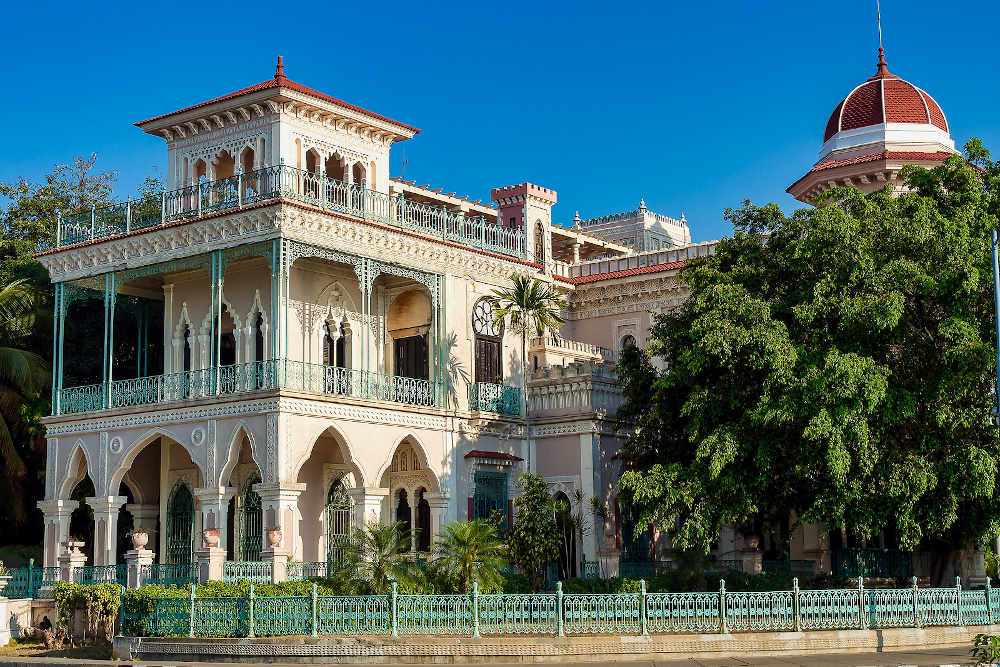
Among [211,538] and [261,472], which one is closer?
[211,538]

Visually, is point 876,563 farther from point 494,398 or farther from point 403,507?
point 403,507

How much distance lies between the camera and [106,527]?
3070cm

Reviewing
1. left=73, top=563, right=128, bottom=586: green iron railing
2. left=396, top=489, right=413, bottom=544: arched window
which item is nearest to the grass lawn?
left=73, top=563, right=128, bottom=586: green iron railing

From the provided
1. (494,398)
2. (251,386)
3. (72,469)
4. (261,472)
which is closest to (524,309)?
(494,398)

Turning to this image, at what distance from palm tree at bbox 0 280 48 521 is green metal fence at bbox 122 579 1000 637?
12.5 meters

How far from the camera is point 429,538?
32.0 meters

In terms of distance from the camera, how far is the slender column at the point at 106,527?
1199 inches

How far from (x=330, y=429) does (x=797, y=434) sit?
9907mm

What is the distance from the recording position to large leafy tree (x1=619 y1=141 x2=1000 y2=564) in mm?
24953

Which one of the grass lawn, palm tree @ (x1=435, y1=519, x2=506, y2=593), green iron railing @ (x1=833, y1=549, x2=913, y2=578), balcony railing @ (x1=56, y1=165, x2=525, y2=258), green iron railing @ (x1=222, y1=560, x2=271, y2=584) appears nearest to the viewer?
palm tree @ (x1=435, y1=519, x2=506, y2=593)

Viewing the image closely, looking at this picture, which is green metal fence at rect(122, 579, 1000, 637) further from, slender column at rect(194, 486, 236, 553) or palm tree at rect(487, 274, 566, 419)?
palm tree at rect(487, 274, 566, 419)

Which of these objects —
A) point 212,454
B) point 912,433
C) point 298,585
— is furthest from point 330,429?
point 912,433

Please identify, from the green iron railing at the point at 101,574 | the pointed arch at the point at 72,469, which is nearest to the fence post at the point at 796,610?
the green iron railing at the point at 101,574

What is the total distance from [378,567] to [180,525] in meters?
9.94
